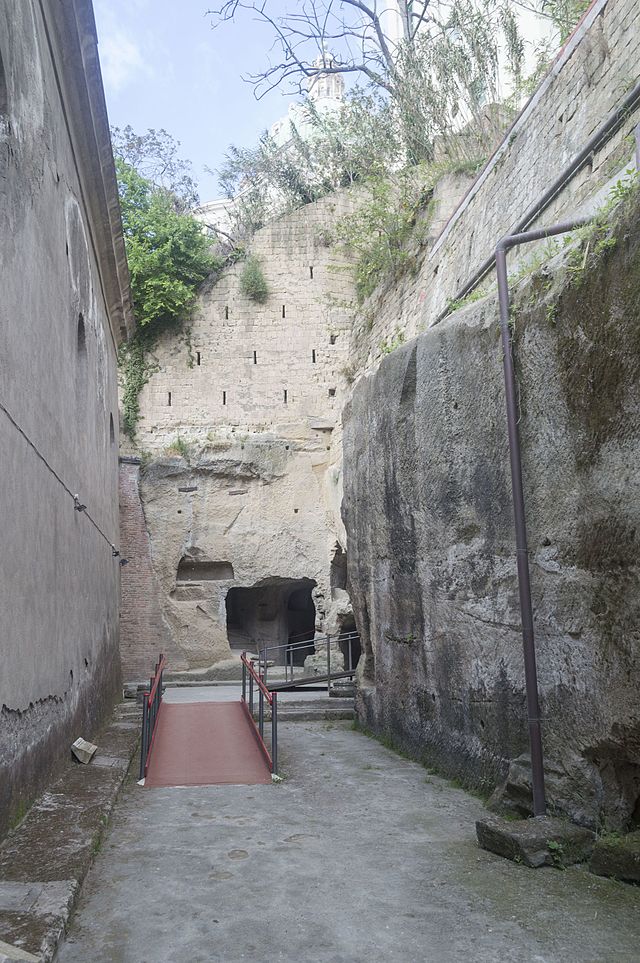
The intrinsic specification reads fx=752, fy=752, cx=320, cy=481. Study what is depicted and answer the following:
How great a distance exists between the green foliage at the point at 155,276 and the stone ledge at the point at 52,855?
14.6m

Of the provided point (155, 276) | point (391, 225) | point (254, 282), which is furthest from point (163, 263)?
point (391, 225)

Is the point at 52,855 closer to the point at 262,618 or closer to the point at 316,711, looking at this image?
the point at 316,711

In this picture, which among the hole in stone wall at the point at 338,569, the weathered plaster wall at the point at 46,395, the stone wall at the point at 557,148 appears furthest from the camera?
the hole in stone wall at the point at 338,569

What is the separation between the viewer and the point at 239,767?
24.8ft

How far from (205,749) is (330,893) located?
4.49 m

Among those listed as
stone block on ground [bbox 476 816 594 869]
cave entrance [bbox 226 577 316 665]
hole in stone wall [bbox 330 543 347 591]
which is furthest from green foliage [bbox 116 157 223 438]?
stone block on ground [bbox 476 816 594 869]

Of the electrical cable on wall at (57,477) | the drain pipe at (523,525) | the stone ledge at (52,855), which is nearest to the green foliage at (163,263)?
the electrical cable on wall at (57,477)

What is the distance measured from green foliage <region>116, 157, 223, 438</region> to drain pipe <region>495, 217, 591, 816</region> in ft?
50.6

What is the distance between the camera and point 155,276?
20422 mm

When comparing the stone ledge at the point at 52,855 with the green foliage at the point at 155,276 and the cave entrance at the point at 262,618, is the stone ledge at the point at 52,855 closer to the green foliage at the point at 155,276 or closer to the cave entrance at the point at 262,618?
the cave entrance at the point at 262,618

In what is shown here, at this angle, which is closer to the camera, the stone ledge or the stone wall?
the stone ledge

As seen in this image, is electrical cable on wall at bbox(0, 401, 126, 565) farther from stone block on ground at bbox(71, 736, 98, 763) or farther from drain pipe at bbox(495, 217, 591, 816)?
drain pipe at bbox(495, 217, 591, 816)

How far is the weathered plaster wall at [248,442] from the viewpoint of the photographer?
18.6 meters

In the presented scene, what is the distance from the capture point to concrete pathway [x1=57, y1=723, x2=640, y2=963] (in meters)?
3.39
